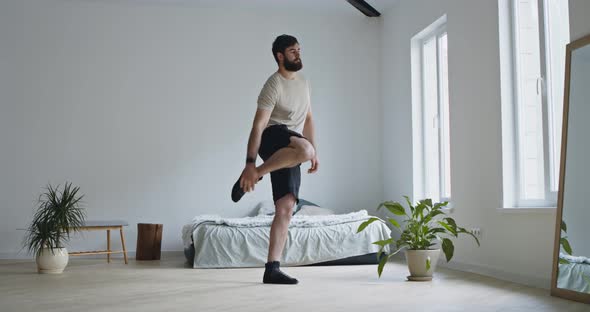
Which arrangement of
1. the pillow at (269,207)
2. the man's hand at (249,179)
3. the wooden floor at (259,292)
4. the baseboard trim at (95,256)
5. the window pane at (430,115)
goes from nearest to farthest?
the wooden floor at (259,292), the man's hand at (249,179), the window pane at (430,115), the baseboard trim at (95,256), the pillow at (269,207)

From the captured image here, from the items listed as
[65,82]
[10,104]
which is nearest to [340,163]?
[65,82]

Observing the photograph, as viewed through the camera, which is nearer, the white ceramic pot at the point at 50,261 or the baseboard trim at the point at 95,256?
the white ceramic pot at the point at 50,261

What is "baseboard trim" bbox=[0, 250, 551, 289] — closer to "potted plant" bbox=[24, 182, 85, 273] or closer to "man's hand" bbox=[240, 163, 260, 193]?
"potted plant" bbox=[24, 182, 85, 273]

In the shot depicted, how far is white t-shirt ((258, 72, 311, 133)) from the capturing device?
379 centimetres

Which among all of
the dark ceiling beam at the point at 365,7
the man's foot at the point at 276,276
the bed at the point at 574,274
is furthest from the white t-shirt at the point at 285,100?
the dark ceiling beam at the point at 365,7

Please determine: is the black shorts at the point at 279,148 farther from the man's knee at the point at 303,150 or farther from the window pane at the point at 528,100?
the window pane at the point at 528,100

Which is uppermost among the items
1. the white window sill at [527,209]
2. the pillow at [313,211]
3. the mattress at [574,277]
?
the white window sill at [527,209]

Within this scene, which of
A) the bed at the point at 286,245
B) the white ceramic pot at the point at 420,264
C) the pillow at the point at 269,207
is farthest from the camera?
the pillow at the point at 269,207

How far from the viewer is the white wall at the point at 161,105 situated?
22.0 ft

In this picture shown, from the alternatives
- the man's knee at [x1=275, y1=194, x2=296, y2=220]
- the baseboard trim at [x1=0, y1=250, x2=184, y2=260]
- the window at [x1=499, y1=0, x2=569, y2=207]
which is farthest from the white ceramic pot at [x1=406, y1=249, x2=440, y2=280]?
the baseboard trim at [x1=0, y1=250, x2=184, y2=260]

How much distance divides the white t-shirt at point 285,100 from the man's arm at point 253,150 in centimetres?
6

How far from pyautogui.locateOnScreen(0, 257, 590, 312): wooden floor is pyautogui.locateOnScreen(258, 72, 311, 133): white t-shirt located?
1007 mm

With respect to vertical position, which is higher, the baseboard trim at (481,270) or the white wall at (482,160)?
the white wall at (482,160)

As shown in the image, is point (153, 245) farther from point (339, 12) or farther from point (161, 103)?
point (339, 12)
